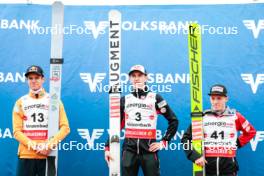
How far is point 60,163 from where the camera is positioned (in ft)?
16.1

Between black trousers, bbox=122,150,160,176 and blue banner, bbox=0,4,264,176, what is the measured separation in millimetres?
864

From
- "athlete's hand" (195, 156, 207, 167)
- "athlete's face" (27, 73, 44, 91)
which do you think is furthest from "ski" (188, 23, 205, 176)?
"athlete's face" (27, 73, 44, 91)

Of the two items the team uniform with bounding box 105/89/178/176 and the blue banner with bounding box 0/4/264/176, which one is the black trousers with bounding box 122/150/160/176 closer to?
the team uniform with bounding box 105/89/178/176

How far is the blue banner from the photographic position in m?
4.86

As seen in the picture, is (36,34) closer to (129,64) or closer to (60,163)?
(129,64)

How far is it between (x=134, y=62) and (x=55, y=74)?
1.31 meters

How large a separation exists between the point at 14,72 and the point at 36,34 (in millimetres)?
538

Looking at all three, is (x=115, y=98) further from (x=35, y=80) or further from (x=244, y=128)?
(x=244, y=128)

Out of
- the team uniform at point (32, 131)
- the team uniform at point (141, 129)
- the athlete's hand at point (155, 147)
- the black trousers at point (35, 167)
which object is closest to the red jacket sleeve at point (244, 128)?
the team uniform at point (141, 129)

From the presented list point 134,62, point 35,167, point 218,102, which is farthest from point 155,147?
point 134,62

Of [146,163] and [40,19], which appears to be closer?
[146,163]

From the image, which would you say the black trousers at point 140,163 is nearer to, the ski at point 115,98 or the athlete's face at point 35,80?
the ski at point 115,98

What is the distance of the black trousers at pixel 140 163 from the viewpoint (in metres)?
3.98

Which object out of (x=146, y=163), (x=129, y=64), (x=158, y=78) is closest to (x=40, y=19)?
(x=129, y=64)
